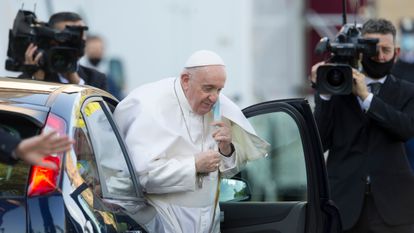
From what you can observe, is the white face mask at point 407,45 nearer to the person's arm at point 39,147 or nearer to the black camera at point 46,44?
the black camera at point 46,44

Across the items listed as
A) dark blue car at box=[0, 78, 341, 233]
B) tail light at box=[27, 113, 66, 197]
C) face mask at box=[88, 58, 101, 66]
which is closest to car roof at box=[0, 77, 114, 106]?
dark blue car at box=[0, 78, 341, 233]

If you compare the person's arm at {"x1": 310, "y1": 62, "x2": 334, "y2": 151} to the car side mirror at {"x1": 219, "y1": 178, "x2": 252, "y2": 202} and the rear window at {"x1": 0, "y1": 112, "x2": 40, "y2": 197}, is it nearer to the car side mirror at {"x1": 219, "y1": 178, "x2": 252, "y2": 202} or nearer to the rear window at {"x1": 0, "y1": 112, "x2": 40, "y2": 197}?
the car side mirror at {"x1": 219, "y1": 178, "x2": 252, "y2": 202}

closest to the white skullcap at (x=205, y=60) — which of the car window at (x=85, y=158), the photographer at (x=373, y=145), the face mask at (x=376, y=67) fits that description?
the car window at (x=85, y=158)

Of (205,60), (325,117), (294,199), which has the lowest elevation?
(294,199)

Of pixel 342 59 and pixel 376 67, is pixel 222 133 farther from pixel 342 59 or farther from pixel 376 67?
pixel 376 67

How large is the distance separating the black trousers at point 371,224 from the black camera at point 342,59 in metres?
0.68

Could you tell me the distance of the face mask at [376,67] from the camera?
22.1ft

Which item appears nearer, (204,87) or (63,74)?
(204,87)

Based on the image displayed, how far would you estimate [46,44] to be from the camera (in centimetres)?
757

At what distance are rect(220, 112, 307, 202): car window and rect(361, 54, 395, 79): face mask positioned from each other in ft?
1.94

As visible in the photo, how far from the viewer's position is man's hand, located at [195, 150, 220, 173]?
5.41 m

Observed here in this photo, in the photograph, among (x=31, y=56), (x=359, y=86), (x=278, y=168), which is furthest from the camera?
(x=278, y=168)

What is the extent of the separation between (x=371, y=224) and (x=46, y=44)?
2.53m

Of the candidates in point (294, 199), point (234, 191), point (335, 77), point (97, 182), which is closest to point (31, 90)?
point (97, 182)
